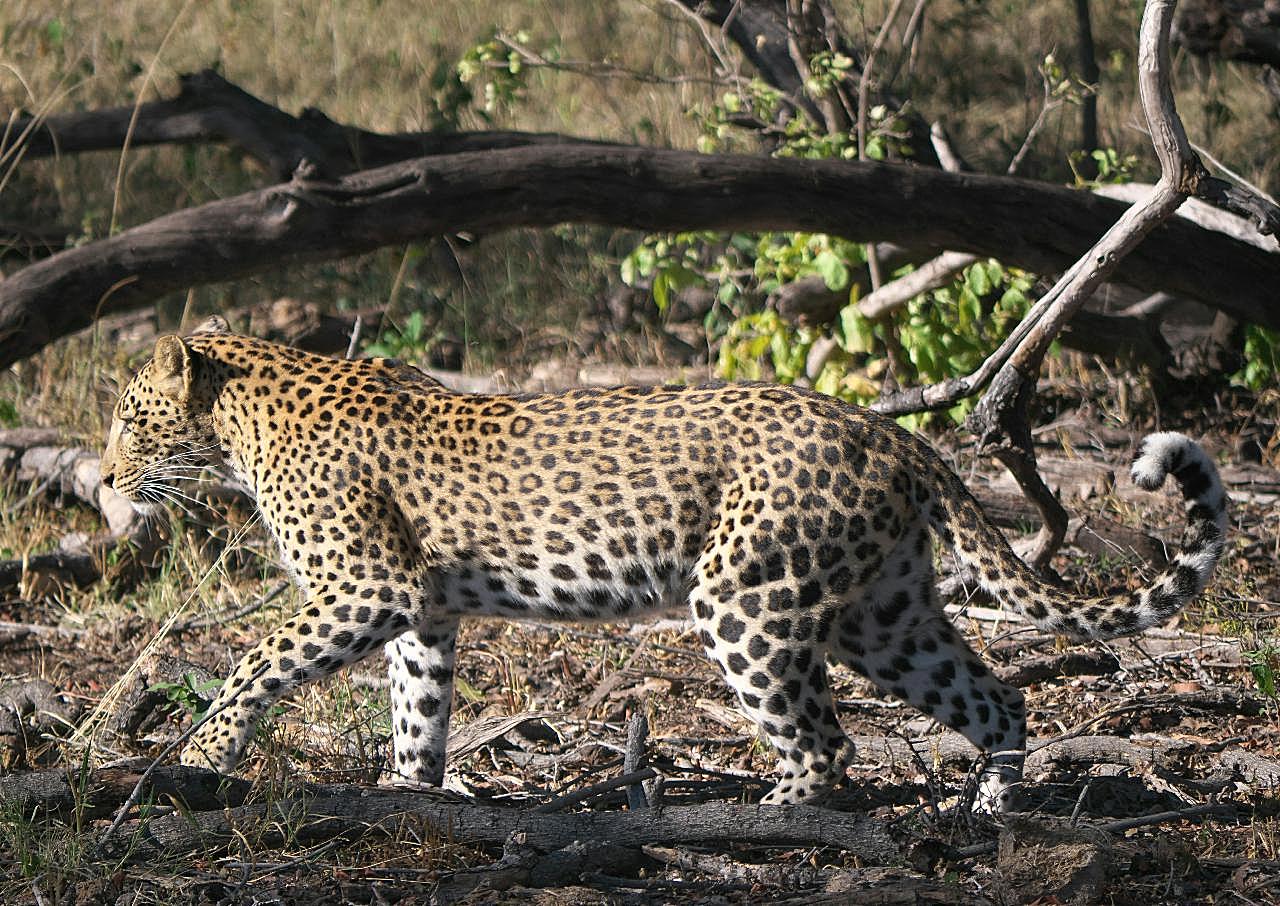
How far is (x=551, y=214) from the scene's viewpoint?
7660 mm

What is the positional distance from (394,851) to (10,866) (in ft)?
3.35

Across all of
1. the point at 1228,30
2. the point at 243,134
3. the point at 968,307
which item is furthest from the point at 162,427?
the point at 1228,30

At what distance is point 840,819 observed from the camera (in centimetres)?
460

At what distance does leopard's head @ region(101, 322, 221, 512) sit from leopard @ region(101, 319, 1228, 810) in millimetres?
16

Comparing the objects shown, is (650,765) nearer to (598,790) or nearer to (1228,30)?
(598,790)

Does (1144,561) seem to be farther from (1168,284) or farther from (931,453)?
(931,453)

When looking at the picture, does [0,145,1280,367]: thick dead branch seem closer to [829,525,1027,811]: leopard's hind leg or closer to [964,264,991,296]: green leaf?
[964,264,991,296]: green leaf

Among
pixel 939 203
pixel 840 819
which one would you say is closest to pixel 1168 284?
pixel 939 203

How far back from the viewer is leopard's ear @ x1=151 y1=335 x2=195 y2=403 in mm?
6031

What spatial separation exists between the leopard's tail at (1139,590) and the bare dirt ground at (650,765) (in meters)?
0.62

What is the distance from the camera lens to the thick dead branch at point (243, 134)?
941cm

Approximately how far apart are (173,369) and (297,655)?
1.32m

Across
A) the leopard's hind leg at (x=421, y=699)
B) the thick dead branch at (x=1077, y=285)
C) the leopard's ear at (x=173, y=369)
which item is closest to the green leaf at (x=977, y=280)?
the thick dead branch at (x=1077, y=285)

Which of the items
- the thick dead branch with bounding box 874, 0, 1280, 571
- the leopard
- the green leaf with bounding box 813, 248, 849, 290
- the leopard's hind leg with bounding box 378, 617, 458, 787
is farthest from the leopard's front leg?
the green leaf with bounding box 813, 248, 849, 290
